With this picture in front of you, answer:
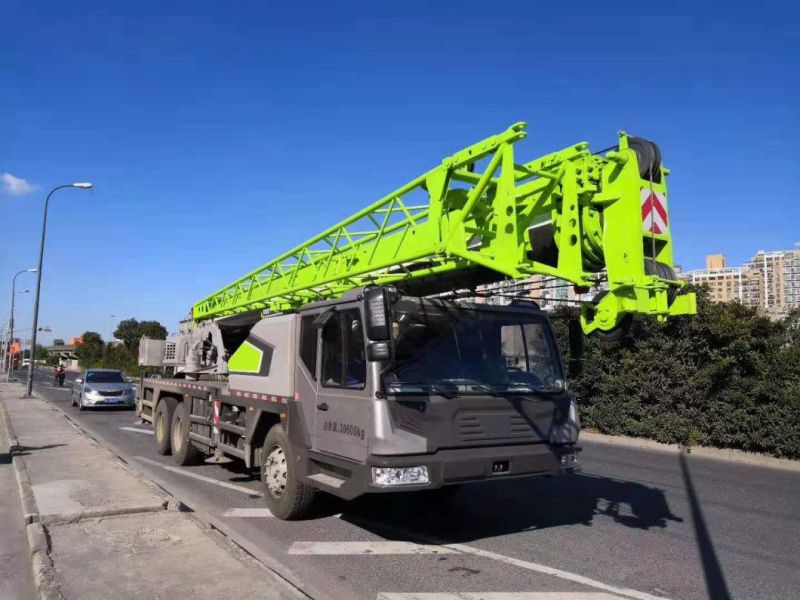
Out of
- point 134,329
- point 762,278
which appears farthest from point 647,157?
point 134,329

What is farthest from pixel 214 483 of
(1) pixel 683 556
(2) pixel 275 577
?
(1) pixel 683 556

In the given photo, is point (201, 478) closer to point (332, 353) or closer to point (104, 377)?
point (332, 353)

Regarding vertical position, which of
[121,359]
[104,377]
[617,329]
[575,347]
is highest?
[617,329]

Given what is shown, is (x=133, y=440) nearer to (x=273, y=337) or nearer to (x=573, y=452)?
(x=273, y=337)

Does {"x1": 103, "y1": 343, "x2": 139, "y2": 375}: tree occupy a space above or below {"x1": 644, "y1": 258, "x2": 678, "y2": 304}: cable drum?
below

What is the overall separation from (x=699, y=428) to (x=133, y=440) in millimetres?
12420

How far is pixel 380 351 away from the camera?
4.97m

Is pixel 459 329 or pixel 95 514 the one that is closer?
pixel 459 329

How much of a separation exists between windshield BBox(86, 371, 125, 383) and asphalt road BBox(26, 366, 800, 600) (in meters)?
15.8

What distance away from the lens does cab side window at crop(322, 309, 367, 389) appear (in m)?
5.70

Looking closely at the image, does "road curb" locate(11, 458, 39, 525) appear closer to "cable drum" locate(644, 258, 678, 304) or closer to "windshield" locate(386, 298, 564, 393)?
"windshield" locate(386, 298, 564, 393)

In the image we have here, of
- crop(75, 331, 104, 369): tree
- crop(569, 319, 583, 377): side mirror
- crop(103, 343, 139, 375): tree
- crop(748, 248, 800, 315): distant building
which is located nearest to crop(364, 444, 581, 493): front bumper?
crop(569, 319, 583, 377): side mirror

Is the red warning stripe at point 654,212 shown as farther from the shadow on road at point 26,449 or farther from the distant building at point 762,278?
the distant building at point 762,278

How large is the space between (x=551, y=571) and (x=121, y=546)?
147 inches
